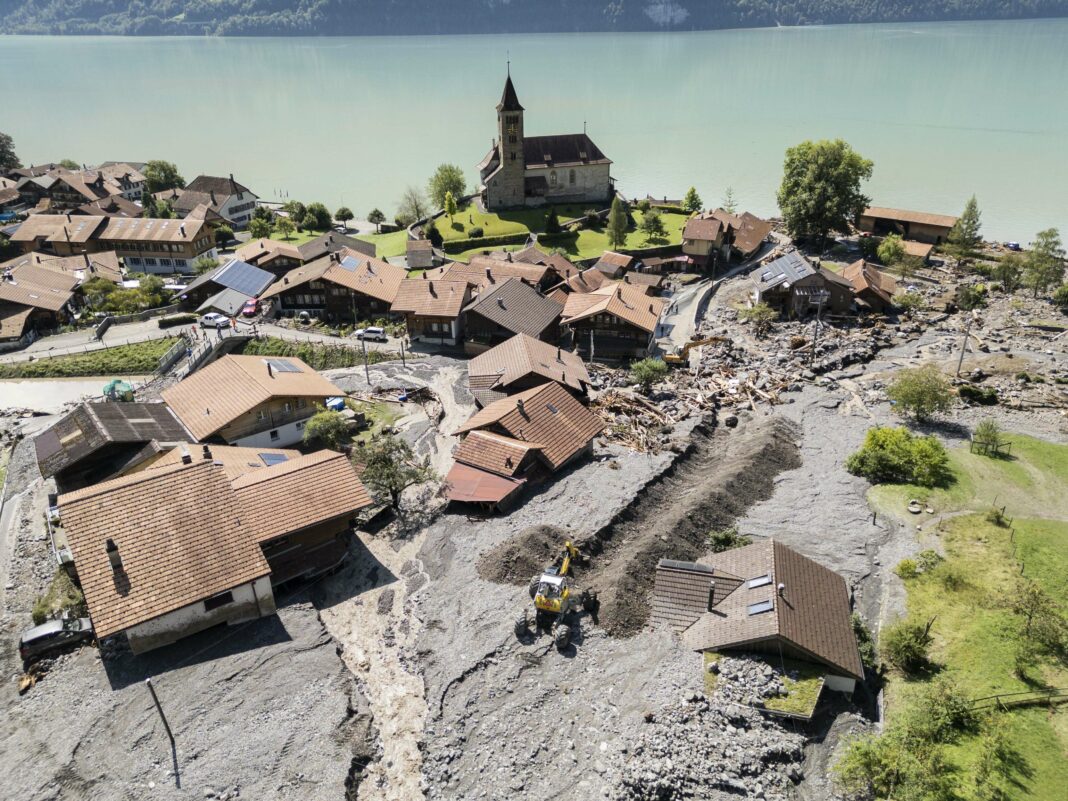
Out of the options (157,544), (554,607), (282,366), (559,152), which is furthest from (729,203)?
(157,544)

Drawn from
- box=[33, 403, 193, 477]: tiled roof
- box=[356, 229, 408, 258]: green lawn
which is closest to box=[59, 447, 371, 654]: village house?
box=[33, 403, 193, 477]: tiled roof

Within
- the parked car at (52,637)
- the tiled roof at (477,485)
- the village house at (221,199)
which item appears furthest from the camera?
the village house at (221,199)

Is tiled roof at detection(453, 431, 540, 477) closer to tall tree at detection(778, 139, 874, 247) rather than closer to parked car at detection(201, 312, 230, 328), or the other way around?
parked car at detection(201, 312, 230, 328)

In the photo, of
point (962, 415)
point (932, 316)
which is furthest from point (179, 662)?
point (932, 316)

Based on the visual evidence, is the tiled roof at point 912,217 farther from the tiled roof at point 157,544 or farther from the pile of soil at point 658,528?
the tiled roof at point 157,544

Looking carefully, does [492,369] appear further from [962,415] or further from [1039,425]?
[1039,425]

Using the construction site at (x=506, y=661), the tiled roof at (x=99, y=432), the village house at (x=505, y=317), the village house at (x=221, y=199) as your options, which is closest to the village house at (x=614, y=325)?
the village house at (x=505, y=317)

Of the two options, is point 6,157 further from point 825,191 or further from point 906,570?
point 906,570

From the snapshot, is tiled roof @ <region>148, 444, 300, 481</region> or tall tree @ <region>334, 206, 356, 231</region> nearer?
tiled roof @ <region>148, 444, 300, 481</region>
